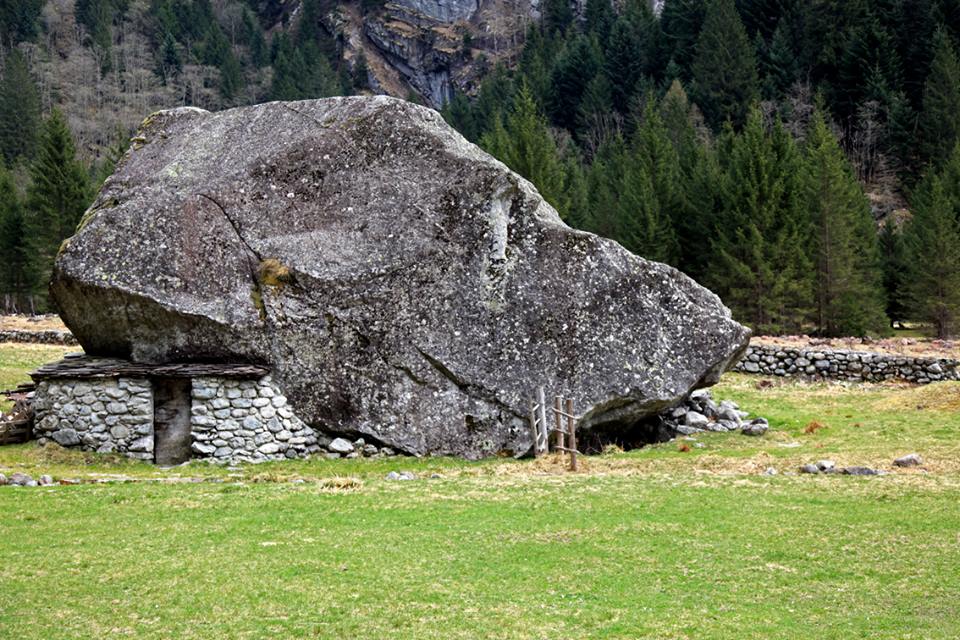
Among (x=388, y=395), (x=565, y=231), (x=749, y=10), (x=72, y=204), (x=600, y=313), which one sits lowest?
(x=388, y=395)

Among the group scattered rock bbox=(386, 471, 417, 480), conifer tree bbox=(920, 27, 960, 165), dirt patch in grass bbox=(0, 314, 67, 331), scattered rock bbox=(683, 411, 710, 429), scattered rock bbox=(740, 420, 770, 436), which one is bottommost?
scattered rock bbox=(386, 471, 417, 480)

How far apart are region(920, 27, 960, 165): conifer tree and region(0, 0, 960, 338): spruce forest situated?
0.24 metres

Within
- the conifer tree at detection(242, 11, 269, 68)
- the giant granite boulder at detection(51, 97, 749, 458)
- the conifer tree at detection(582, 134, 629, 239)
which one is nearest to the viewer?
the giant granite boulder at detection(51, 97, 749, 458)

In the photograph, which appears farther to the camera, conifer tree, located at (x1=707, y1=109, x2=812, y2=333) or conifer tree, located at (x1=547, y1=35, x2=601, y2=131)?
conifer tree, located at (x1=547, y1=35, x2=601, y2=131)

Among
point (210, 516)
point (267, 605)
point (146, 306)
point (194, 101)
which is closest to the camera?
point (267, 605)

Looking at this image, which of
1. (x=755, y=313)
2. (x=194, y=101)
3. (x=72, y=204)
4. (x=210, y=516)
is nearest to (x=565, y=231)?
(x=210, y=516)

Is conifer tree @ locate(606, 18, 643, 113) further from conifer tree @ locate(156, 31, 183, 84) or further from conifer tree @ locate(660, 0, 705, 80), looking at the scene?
conifer tree @ locate(156, 31, 183, 84)

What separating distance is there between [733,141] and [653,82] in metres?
49.2

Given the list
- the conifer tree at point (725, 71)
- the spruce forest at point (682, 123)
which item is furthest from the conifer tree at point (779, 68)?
the conifer tree at point (725, 71)

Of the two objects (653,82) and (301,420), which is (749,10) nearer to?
(653,82)

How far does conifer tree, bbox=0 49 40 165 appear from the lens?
403ft

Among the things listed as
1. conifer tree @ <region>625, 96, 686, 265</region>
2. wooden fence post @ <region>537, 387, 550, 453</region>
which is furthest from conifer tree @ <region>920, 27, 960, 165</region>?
wooden fence post @ <region>537, 387, 550, 453</region>

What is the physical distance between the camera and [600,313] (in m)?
24.1

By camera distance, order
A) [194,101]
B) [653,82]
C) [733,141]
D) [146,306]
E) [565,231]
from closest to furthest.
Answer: [146,306] → [565,231] → [733,141] → [653,82] → [194,101]
